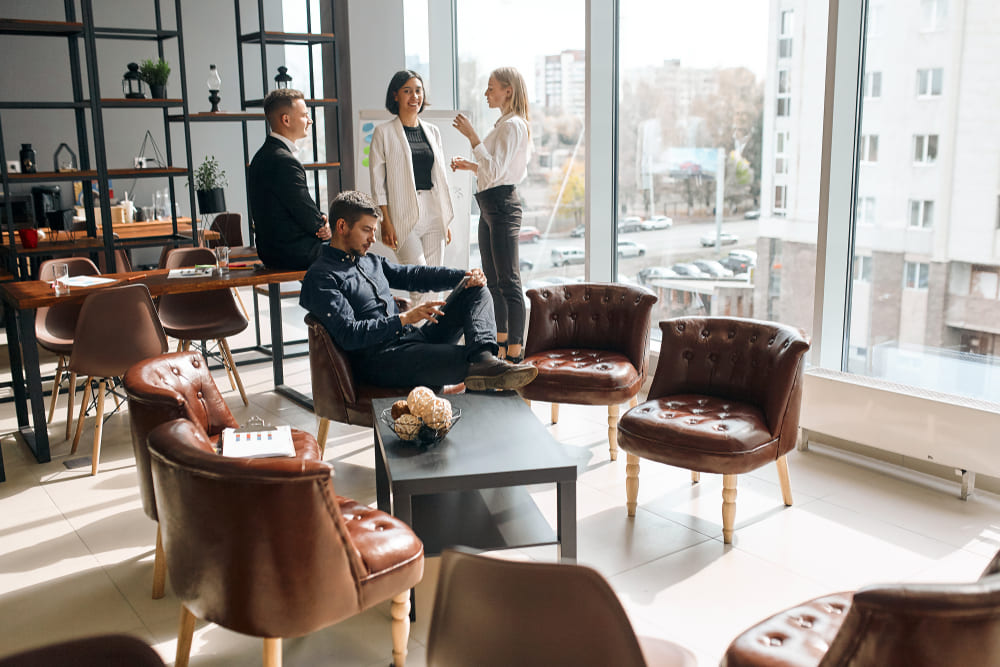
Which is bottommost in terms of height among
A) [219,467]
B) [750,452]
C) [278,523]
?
[750,452]

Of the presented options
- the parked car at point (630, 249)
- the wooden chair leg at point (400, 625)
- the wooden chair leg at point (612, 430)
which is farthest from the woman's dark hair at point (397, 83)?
the wooden chair leg at point (400, 625)

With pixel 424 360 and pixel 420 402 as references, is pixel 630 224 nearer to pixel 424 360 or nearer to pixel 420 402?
pixel 424 360

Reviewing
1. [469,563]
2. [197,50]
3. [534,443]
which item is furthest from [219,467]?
[197,50]

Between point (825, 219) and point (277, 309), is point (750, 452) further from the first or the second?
point (277, 309)

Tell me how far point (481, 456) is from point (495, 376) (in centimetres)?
103

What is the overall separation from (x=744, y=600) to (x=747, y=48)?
3.34 metres

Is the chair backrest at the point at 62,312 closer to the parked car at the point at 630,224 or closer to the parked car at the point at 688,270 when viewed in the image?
the parked car at the point at 630,224

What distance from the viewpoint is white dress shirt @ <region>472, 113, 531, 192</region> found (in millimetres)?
5516

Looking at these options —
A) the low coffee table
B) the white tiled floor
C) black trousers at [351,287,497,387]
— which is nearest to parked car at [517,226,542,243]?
the white tiled floor

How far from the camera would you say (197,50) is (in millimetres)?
10625

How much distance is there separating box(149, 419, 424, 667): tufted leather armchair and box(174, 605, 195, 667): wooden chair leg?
0.29 m

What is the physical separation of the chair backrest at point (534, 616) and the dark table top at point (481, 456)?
3.84 ft

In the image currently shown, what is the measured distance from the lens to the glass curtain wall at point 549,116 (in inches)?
249

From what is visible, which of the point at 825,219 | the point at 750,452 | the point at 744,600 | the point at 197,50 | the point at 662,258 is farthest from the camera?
the point at 197,50
